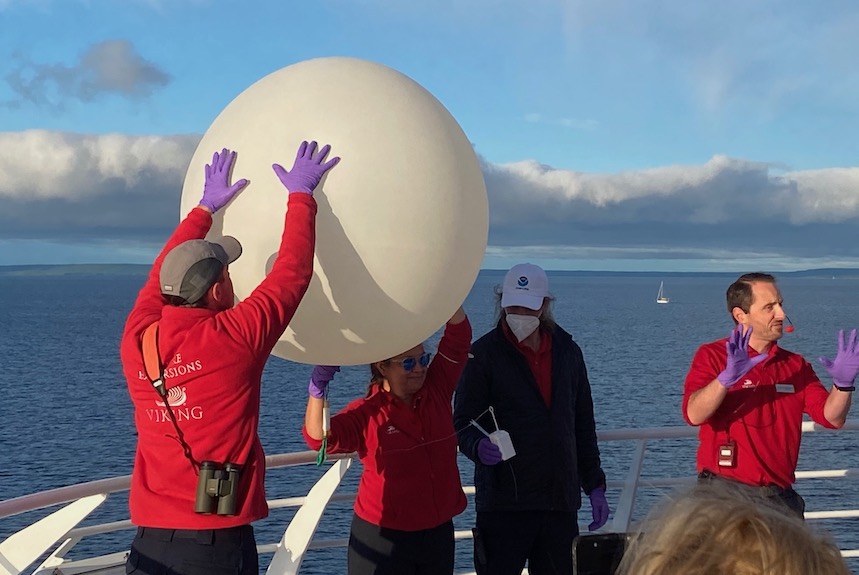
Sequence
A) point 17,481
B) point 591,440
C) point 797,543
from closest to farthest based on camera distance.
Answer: point 797,543 < point 591,440 < point 17,481

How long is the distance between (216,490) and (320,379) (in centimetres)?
70

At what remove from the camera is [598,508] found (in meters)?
3.55

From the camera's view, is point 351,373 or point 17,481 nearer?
point 17,481

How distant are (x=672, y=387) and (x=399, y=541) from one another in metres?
30.9

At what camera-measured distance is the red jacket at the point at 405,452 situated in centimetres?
310

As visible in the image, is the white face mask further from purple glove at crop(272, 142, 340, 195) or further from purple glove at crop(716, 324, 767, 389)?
purple glove at crop(272, 142, 340, 195)

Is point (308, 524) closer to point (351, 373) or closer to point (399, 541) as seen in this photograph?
point (399, 541)

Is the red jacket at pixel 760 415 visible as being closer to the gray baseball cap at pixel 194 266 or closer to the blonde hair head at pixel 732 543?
the gray baseball cap at pixel 194 266

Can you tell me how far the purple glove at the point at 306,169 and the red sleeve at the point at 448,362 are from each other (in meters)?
1.08

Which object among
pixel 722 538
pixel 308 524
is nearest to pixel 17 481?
pixel 308 524

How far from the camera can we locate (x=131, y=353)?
2.41 metres

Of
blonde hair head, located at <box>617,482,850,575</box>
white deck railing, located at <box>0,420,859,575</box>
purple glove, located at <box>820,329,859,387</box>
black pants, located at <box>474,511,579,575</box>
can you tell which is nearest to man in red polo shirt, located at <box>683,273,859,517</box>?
purple glove, located at <box>820,329,859,387</box>

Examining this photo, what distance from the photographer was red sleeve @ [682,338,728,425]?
11.0ft

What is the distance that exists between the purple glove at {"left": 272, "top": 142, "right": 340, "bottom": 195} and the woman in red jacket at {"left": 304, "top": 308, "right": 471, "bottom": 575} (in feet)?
2.95
